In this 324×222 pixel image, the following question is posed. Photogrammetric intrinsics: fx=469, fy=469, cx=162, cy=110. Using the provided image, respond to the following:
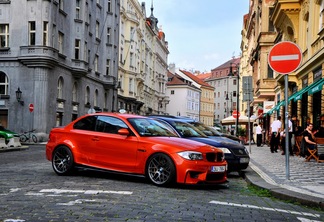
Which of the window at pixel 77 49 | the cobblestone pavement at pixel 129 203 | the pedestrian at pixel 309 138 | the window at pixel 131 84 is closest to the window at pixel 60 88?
the window at pixel 77 49

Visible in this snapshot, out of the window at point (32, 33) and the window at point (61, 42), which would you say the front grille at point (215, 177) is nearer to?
the window at point (32, 33)

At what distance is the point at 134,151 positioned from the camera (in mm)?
9773

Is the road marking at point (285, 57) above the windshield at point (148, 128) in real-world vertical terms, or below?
above

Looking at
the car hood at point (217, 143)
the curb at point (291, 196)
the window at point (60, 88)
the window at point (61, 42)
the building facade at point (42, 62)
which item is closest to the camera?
the curb at point (291, 196)

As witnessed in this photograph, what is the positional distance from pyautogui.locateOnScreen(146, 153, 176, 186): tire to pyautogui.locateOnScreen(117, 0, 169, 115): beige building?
149ft

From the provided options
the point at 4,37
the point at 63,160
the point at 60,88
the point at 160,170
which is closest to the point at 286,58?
the point at 160,170

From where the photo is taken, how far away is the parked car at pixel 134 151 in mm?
9234

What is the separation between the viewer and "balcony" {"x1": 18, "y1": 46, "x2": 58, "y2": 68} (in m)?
35.0

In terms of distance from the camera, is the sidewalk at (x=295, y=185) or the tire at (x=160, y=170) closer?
the sidewalk at (x=295, y=185)

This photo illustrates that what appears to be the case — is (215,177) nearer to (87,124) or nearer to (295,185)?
(295,185)

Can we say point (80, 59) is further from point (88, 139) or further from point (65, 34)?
point (88, 139)

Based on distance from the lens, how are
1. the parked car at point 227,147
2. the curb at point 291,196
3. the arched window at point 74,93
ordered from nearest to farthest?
the curb at point 291,196
the parked car at point 227,147
the arched window at point 74,93

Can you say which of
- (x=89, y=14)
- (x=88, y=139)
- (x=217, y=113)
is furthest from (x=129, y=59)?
(x=217, y=113)

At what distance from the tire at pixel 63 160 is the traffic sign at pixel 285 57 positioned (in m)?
5.08
